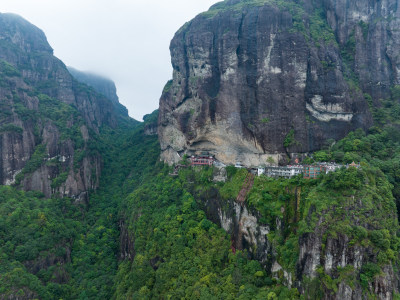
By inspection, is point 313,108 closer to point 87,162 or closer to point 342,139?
point 342,139

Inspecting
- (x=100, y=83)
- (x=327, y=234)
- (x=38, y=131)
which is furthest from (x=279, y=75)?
(x=100, y=83)

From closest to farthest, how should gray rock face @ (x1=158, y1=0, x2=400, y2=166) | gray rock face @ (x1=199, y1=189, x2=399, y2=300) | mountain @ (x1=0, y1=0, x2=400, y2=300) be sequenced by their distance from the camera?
1. gray rock face @ (x1=199, y1=189, x2=399, y2=300)
2. mountain @ (x1=0, y1=0, x2=400, y2=300)
3. gray rock face @ (x1=158, y1=0, x2=400, y2=166)

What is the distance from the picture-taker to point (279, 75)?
33.9m

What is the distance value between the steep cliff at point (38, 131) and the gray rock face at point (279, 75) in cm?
2008

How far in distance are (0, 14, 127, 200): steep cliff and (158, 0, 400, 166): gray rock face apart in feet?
65.9

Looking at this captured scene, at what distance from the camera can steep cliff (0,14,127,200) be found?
1657 inches

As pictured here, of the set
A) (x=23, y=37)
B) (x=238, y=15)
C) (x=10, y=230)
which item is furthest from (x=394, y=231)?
(x=23, y=37)

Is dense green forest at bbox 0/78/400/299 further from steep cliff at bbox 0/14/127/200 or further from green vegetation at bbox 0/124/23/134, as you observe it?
green vegetation at bbox 0/124/23/134

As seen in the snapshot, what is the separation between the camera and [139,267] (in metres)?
29.6

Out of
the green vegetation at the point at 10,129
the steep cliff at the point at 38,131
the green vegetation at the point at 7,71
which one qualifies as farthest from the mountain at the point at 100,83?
the green vegetation at the point at 10,129

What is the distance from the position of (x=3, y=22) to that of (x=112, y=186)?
5076 centimetres

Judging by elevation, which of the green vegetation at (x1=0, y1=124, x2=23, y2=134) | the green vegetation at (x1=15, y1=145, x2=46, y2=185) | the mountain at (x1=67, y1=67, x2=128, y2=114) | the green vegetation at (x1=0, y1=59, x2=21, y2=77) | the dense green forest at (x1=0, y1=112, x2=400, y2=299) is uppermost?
the mountain at (x1=67, y1=67, x2=128, y2=114)

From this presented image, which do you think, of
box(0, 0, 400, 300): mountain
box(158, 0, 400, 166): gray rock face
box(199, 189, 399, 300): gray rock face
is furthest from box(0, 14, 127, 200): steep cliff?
box(199, 189, 399, 300): gray rock face

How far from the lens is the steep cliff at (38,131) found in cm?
4209
